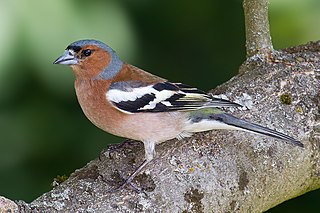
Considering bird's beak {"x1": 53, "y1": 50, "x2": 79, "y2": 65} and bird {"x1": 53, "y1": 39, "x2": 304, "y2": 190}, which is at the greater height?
bird's beak {"x1": 53, "y1": 50, "x2": 79, "y2": 65}

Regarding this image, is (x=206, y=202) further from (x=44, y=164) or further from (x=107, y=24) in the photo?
(x=44, y=164)

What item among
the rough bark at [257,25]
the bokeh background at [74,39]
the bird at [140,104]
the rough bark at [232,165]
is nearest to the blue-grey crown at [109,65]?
the bird at [140,104]

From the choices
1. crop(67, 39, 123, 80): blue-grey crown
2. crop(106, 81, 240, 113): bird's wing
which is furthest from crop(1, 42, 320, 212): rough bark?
crop(67, 39, 123, 80): blue-grey crown

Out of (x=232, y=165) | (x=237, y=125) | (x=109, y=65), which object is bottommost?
(x=232, y=165)

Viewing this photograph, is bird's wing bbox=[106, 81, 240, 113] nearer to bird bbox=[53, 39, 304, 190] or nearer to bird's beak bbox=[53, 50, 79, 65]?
bird bbox=[53, 39, 304, 190]

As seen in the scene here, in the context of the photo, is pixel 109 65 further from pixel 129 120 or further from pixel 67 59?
pixel 129 120

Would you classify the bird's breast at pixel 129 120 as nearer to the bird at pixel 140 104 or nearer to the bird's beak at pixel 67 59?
the bird at pixel 140 104

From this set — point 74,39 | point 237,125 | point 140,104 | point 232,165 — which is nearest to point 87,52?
point 74,39

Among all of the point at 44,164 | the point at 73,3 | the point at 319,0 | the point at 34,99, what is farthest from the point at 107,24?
the point at 319,0
